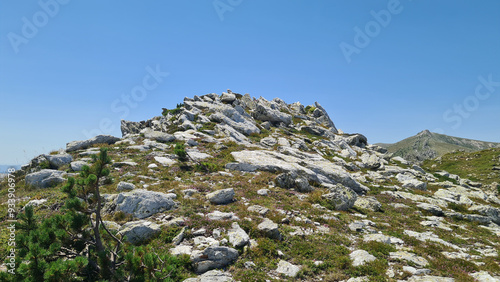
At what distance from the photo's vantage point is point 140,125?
54.8m

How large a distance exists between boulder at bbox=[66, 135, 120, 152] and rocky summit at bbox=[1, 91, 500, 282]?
8.6 inches

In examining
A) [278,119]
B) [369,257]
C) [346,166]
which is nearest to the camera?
[369,257]

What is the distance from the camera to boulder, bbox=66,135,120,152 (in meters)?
29.2

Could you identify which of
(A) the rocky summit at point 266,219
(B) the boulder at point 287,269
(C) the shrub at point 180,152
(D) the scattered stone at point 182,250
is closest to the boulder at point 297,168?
(A) the rocky summit at point 266,219

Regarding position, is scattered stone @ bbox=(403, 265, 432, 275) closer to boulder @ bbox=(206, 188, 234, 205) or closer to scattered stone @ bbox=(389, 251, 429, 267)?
scattered stone @ bbox=(389, 251, 429, 267)

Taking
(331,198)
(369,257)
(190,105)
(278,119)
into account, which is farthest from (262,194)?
(278,119)

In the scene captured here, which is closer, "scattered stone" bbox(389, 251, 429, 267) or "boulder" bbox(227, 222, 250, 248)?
"scattered stone" bbox(389, 251, 429, 267)

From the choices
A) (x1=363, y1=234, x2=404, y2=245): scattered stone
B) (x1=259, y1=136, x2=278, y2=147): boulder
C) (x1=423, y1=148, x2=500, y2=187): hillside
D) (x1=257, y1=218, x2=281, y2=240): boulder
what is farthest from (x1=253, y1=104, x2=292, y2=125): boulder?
(x1=257, y1=218, x2=281, y2=240): boulder

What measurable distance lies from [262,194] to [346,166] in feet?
77.3

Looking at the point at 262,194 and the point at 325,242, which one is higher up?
the point at 262,194

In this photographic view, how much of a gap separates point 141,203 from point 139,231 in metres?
2.64

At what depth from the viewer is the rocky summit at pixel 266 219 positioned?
29.7ft

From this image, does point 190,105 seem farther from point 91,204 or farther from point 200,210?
point 91,204

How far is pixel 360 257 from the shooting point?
1002 centimetres
